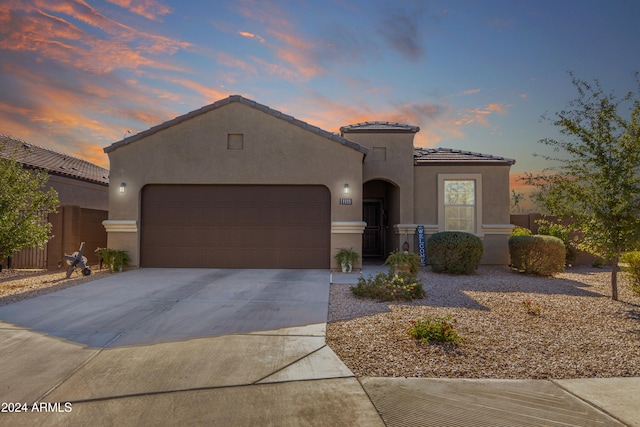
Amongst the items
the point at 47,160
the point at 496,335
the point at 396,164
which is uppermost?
the point at 47,160

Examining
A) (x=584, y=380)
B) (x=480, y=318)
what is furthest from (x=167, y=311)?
(x=584, y=380)

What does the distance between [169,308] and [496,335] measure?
5.17 meters

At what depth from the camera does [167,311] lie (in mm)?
5977

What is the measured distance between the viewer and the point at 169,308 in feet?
20.3

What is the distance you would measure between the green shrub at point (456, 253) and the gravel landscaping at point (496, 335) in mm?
2095

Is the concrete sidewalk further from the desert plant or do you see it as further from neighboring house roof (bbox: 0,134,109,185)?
neighboring house roof (bbox: 0,134,109,185)

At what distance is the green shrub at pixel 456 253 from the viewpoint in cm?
1055

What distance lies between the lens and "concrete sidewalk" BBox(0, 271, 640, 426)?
2.77 metres

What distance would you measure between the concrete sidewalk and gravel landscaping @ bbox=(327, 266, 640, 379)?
27 cm

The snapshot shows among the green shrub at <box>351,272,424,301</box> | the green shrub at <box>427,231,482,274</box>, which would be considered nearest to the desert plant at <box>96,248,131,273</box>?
the green shrub at <box>351,272,424,301</box>

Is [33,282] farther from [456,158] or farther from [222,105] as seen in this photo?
[456,158]

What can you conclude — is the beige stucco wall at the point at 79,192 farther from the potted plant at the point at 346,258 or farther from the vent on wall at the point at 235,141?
the potted plant at the point at 346,258

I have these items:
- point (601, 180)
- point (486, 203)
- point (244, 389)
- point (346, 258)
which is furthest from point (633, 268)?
point (244, 389)

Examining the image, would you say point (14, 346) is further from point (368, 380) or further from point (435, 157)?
point (435, 157)
